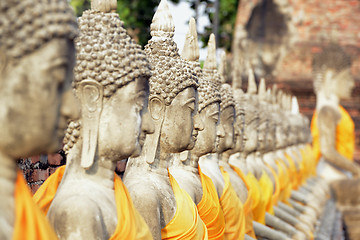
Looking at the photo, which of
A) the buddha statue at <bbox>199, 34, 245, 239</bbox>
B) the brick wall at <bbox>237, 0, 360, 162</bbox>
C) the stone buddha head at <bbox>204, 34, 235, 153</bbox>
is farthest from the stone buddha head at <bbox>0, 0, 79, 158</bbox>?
the brick wall at <bbox>237, 0, 360, 162</bbox>

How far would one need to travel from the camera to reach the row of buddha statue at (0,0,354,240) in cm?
232

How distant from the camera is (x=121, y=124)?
3.31 m

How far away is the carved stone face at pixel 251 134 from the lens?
25.0ft

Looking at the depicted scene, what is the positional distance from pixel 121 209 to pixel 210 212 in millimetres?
1602

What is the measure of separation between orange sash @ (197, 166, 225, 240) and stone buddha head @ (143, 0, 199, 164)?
1.64 ft

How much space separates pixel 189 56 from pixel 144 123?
176 centimetres

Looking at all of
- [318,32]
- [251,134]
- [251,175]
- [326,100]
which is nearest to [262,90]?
[251,134]

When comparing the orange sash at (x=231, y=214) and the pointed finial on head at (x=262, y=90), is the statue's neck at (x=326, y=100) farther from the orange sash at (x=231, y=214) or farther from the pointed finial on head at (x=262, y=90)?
the orange sash at (x=231, y=214)

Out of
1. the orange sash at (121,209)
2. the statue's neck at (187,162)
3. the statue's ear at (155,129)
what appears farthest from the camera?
the statue's neck at (187,162)

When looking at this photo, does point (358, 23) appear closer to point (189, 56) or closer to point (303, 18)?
point (303, 18)

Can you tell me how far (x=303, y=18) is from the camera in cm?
1906

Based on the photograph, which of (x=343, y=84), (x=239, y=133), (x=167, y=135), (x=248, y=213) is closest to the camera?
(x=167, y=135)

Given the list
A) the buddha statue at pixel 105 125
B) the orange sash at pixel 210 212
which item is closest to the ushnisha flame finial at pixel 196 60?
the orange sash at pixel 210 212

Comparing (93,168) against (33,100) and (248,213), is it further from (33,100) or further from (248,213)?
(248,213)
